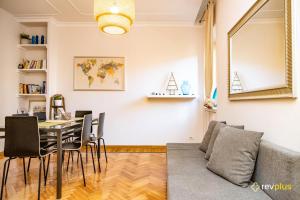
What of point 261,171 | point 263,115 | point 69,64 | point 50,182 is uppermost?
point 69,64

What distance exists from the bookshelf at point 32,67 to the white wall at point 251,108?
3.63 meters

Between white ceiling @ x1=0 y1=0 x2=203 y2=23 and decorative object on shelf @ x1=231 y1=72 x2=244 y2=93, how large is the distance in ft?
6.50

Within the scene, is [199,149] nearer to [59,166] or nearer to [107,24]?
[59,166]

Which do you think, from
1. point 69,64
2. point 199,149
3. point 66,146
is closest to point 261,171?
point 199,149

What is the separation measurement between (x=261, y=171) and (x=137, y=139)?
10.7 feet

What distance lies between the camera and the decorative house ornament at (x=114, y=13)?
2.22 meters

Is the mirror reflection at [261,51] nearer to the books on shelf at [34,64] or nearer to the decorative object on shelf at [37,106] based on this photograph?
the books on shelf at [34,64]

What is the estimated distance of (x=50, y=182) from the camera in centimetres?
256

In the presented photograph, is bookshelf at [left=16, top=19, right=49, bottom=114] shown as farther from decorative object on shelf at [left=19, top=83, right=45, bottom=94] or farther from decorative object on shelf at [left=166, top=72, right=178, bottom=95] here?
decorative object on shelf at [left=166, top=72, right=178, bottom=95]

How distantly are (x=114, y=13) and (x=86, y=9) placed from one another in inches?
81.2

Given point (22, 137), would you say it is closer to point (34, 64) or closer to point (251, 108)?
point (251, 108)

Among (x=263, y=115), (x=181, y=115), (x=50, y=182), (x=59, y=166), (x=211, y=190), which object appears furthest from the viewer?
(x=181, y=115)

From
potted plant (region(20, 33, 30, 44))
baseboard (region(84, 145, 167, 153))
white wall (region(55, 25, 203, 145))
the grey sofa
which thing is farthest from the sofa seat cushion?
potted plant (region(20, 33, 30, 44))

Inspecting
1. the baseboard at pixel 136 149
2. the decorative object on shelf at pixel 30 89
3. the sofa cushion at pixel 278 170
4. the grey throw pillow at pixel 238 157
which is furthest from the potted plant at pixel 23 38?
the sofa cushion at pixel 278 170
